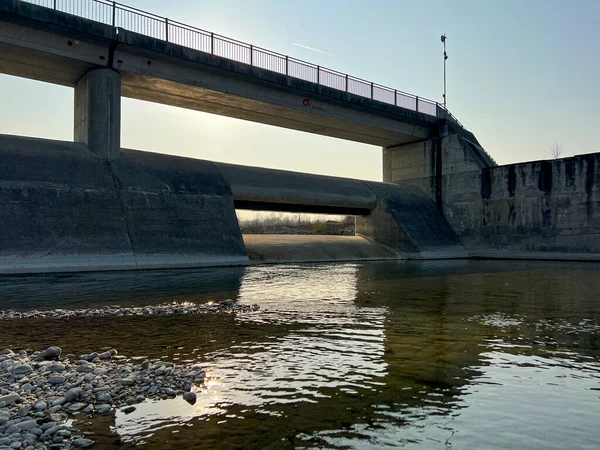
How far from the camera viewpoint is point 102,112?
28.1 meters

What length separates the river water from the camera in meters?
4.43

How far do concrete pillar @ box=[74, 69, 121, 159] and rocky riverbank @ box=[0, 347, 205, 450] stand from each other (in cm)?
2335

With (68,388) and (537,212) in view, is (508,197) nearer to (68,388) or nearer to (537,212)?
(537,212)

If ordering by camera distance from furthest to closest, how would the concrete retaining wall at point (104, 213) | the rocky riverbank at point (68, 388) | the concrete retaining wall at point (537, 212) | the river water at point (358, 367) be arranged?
the concrete retaining wall at point (537, 212) → the concrete retaining wall at point (104, 213) → the river water at point (358, 367) → the rocky riverbank at point (68, 388)

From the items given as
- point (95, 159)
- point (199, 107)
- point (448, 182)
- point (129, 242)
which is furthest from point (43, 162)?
point (448, 182)

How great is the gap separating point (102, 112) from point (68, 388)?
2579 centimetres

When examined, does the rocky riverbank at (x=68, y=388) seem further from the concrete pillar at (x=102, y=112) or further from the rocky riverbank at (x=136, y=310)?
the concrete pillar at (x=102, y=112)

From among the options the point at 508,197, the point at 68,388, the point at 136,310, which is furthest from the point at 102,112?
the point at 508,197

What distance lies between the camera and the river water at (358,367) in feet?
14.5

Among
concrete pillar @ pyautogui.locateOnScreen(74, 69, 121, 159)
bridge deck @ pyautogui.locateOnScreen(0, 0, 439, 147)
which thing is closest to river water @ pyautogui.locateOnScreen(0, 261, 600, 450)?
concrete pillar @ pyautogui.locateOnScreen(74, 69, 121, 159)

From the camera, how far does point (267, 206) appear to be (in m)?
35.4

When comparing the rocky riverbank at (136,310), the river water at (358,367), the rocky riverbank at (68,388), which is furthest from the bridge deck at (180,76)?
the rocky riverbank at (68,388)

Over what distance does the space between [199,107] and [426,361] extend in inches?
1243

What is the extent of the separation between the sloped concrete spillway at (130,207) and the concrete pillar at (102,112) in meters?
0.74
